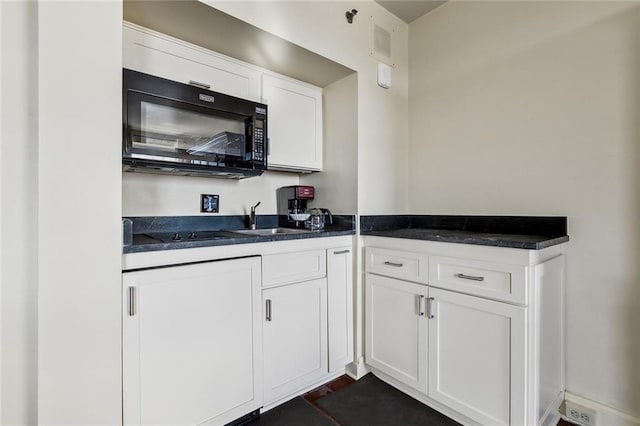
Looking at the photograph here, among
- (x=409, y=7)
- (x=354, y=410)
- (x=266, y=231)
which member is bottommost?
(x=354, y=410)

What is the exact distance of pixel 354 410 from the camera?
1682 mm

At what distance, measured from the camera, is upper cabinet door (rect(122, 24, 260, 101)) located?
1567 millimetres

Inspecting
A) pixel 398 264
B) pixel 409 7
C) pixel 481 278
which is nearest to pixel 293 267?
pixel 398 264

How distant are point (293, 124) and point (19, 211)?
1.50 metres

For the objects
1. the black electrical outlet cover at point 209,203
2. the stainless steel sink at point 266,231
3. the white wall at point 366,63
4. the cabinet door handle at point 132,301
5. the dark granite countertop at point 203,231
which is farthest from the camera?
the stainless steel sink at point 266,231

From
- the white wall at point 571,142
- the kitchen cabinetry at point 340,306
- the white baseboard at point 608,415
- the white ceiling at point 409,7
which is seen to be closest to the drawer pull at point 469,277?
the white wall at point 571,142

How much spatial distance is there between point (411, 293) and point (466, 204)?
77 centimetres

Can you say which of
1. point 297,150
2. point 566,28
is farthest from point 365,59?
point 566,28

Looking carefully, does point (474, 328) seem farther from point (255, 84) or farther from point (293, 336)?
point (255, 84)

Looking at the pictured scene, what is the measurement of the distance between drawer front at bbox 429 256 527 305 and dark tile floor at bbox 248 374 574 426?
2.28 feet

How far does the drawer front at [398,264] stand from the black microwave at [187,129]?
892mm

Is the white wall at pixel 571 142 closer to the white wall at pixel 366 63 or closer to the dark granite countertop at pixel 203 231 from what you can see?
the white wall at pixel 366 63

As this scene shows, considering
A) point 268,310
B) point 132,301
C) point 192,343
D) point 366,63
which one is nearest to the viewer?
point 132,301

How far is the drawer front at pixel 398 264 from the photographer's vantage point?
5.57 feet
